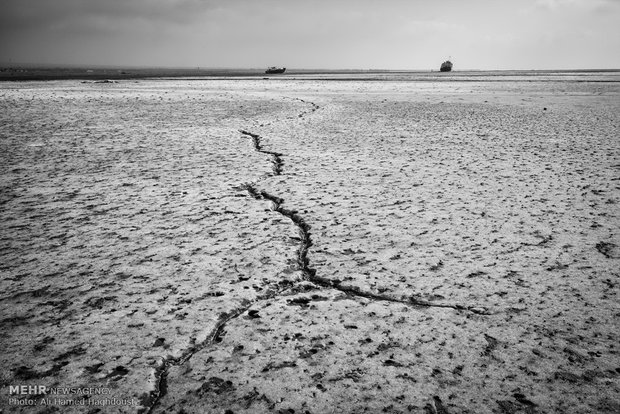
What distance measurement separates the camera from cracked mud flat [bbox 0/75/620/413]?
700 mm

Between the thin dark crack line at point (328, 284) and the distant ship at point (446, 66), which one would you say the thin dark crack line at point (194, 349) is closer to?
the thin dark crack line at point (328, 284)

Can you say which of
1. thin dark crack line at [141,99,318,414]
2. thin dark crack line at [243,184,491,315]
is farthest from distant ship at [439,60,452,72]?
thin dark crack line at [141,99,318,414]

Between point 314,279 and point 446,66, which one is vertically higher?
point 446,66

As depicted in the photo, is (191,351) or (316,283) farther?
(316,283)

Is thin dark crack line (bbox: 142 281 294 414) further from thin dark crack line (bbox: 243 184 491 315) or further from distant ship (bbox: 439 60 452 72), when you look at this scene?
distant ship (bbox: 439 60 452 72)

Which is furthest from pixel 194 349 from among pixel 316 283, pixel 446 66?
pixel 446 66

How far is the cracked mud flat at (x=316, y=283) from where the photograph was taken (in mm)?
700

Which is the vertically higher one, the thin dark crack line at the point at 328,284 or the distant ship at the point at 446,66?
the distant ship at the point at 446,66

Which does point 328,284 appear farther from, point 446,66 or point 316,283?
point 446,66

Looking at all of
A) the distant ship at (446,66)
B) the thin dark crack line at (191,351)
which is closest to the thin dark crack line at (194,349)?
the thin dark crack line at (191,351)

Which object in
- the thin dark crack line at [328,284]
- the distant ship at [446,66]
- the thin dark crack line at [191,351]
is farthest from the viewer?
the distant ship at [446,66]

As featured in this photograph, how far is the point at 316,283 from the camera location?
3.41 feet

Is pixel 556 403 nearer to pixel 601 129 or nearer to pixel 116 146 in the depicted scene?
pixel 116 146

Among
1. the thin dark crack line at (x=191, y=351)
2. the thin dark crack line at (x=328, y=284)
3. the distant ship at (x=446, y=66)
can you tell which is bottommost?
the thin dark crack line at (x=191, y=351)
